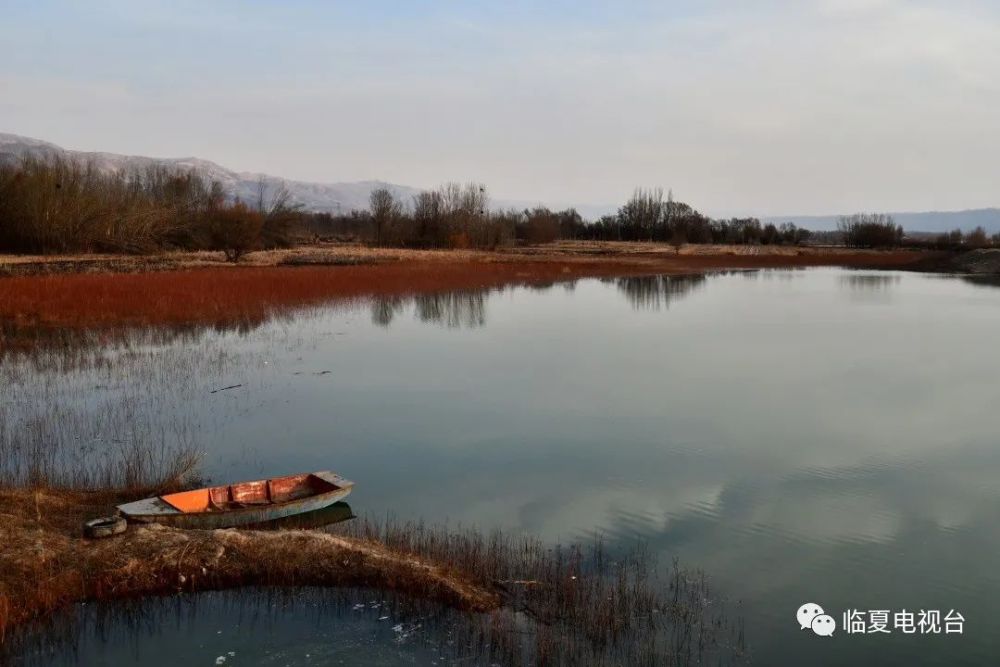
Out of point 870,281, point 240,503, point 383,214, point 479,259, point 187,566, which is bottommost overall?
point 187,566

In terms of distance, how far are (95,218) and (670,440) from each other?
89.0 ft

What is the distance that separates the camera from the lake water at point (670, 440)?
5.95 metres

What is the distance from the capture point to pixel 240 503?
270 inches

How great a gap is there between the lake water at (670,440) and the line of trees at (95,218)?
14.4m

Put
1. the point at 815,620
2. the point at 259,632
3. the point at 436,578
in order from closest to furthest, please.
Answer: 1. the point at 259,632
2. the point at 815,620
3. the point at 436,578

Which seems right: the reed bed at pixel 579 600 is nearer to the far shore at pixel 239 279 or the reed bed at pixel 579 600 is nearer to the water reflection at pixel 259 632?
the water reflection at pixel 259 632

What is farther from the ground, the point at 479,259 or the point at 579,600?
the point at 479,259

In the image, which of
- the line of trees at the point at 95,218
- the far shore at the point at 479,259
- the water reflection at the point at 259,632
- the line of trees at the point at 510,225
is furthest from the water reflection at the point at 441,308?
the line of trees at the point at 510,225

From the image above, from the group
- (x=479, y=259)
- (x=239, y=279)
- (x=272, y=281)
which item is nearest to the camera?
(x=239, y=279)

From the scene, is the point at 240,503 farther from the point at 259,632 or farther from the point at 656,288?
the point at 656,288

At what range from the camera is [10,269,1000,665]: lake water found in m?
5.95

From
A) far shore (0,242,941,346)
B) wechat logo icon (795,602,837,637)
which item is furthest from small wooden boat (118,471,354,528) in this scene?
far shore (0,242,941,346)

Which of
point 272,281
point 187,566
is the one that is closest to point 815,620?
point 187,566

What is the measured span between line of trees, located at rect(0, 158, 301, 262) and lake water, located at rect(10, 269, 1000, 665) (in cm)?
1444
